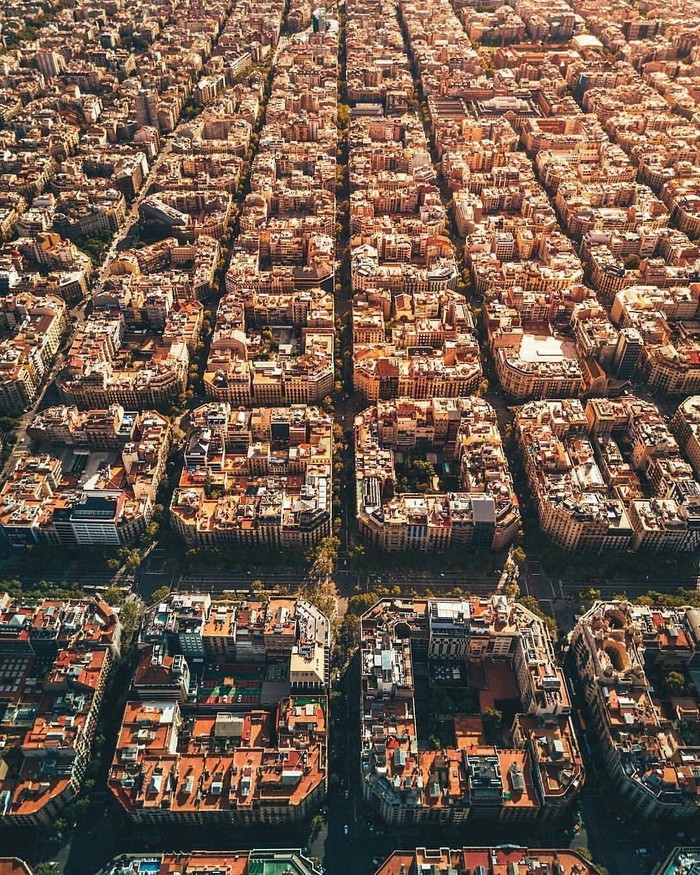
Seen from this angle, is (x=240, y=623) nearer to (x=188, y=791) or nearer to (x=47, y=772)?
(x=188, y=791)

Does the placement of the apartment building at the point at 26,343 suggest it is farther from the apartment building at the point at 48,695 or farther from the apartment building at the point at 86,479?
the apartment building at the point at 48,695

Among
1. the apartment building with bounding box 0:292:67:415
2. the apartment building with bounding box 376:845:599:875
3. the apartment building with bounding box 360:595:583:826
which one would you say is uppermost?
the apartment building with bounding box 0:292:67:415

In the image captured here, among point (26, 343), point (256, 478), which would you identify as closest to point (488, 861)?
point (256, 478)

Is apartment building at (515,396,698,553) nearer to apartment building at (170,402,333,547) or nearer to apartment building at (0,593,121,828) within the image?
apartment building at (170,402,333,547)

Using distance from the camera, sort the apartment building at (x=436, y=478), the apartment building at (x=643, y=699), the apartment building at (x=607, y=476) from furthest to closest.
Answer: the apartment building at (x=607, y=476)
the apartment building at (x=436, y=478)
the apartment building at (x=643, y=699)

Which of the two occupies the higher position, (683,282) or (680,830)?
(683,282)

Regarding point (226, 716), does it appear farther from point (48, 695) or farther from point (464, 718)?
point (464, 718)

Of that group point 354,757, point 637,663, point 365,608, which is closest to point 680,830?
point 637,663

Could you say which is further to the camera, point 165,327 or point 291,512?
point 165,327

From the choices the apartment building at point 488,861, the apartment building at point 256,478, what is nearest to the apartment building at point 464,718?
the apartment building at point 488,861

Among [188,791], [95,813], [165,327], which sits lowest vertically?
[95,813]

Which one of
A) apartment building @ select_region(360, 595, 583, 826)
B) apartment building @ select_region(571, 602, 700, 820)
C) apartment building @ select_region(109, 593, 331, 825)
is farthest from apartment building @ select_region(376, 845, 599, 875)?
apartment building @ select_region(109, 593, 331, 825)
